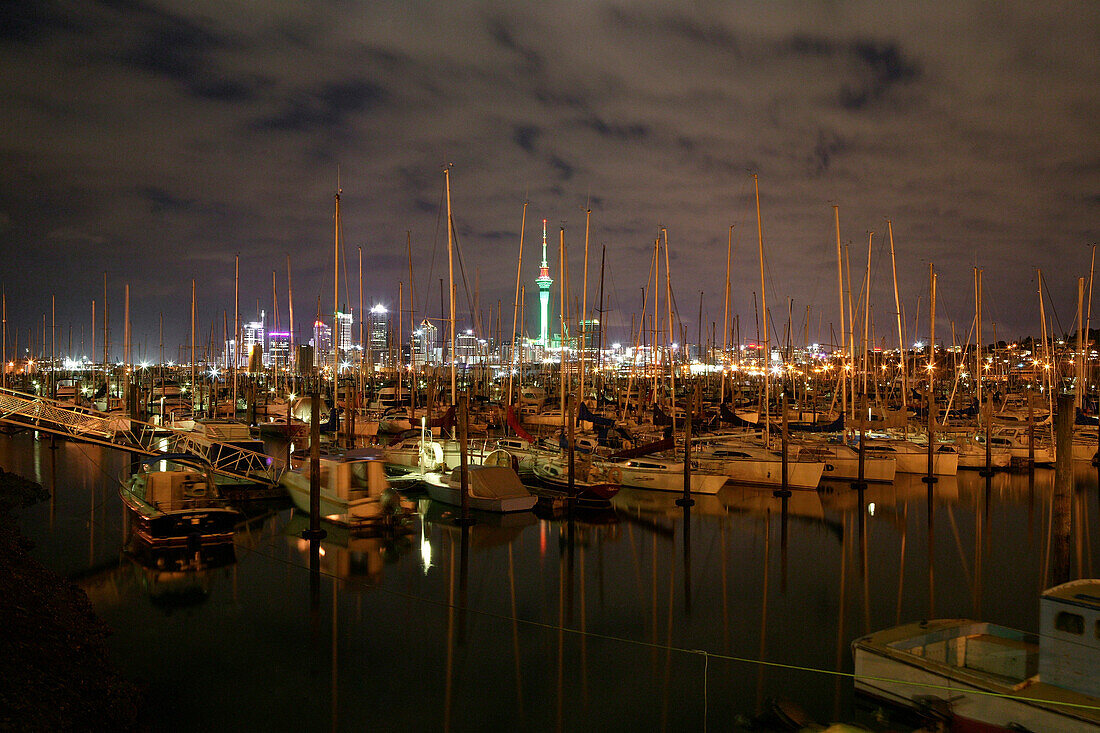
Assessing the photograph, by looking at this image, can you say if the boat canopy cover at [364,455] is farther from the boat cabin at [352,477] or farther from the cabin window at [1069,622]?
the cabin window at [1069,622]

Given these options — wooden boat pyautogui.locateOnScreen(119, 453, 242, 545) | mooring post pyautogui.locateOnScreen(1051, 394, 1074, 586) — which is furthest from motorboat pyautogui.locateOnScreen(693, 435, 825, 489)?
wooden boat pyautogui.locateOnScreen(119, 453, 242, 545)

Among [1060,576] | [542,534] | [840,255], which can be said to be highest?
[840,255]

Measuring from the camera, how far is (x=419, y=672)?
1219cm

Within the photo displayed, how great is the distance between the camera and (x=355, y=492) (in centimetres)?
2220

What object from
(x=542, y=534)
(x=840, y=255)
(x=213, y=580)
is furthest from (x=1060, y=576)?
(x=840, y=255)

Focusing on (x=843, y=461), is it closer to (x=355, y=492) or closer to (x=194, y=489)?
(x=355, y=492)

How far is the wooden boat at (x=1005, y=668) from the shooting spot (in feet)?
27.5

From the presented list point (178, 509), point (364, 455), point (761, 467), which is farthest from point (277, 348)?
point (761, 467)

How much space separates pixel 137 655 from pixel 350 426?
25.1 metres

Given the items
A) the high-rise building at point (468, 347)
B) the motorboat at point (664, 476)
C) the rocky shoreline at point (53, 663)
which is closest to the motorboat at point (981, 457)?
the motorboat at point (664, 476)

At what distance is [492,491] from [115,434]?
14.1 metres

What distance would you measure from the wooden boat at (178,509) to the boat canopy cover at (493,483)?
785 centimetres

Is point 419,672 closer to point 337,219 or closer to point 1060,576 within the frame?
point 1060,576

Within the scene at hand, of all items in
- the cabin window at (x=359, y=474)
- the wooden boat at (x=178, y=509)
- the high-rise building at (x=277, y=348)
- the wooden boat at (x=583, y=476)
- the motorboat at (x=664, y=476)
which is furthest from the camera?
the high-rise building at (x=277, y=348)
